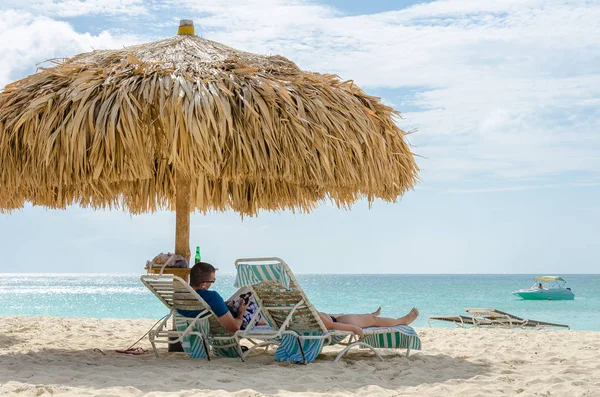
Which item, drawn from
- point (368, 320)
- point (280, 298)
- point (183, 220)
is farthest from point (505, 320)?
point (280, 298)

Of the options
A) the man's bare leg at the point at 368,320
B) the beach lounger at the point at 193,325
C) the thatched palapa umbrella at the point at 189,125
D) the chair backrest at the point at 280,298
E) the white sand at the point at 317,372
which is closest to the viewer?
the white sand at the point at 317,372

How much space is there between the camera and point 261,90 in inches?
199

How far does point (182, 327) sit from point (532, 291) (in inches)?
1081

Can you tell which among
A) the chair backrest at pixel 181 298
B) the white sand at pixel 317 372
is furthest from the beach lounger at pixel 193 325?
the white sand at pixel 317 372

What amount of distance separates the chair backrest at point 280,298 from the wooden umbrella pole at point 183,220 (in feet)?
3.07

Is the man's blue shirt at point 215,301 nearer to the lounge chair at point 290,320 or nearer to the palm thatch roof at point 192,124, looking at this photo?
the lounge chair at point 290,320

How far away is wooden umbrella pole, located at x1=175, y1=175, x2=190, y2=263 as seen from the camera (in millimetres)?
5719

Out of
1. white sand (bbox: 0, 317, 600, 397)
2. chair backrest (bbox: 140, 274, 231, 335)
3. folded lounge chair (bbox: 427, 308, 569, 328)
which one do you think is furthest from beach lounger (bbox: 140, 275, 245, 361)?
folded lounge chair (bbox: 427, 308, 569, 328)

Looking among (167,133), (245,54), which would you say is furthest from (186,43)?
(167,133)

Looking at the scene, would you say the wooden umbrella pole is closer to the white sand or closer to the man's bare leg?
the white sand

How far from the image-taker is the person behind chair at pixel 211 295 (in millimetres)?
4926

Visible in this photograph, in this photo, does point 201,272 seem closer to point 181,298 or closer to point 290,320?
point 181,298

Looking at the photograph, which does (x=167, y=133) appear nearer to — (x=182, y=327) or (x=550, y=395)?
(x=182, y=327)

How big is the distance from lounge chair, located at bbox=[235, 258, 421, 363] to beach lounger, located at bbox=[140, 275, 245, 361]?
0.81ft
